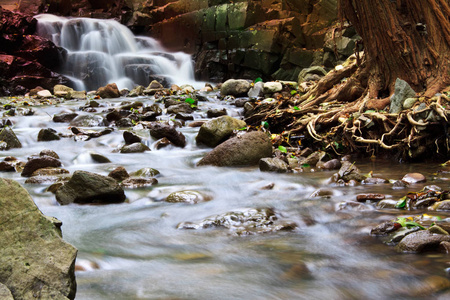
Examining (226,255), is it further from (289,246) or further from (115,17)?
(115,17)

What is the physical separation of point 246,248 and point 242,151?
3433mm

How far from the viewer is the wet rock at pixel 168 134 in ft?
26.6

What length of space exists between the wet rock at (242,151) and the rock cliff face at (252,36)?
9802 mm

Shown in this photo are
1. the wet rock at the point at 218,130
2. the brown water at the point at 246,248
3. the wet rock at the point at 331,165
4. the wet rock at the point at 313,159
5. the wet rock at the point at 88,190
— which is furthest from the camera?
the wet rock at the point at 218,130

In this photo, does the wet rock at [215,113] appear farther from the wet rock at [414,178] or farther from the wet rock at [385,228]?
the wet rock at [385,228]

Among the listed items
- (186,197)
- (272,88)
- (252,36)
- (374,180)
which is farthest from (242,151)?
(252,36)

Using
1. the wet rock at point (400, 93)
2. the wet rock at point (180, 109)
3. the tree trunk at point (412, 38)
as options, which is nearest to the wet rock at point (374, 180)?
the wet rock at point (400, 93)

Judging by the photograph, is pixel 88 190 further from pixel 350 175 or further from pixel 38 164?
pixel 350 175

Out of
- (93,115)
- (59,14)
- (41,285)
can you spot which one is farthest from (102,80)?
(41,285)

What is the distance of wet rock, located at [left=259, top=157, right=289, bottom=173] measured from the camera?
231 inches

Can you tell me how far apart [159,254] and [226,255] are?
53cm

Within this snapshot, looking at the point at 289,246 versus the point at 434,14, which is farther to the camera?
the point at 434,14

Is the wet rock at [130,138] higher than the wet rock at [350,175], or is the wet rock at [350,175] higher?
the wet rock at [350,175]

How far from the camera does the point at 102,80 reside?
18.1 m
